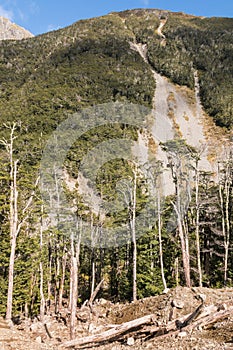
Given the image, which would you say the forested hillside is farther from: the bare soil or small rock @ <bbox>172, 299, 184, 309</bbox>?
small rock @ <bbox>172, 299, 184, 309</bbox>

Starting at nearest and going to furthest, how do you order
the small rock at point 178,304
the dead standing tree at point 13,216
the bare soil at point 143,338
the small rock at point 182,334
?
the bare soil at point 143,338, the small rock at point 182,334, the small rock at point 178,304, the dead standing tree at point 13,216

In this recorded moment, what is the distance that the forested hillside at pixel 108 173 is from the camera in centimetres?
1992

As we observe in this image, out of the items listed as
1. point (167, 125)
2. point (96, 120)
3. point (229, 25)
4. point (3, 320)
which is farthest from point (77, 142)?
point (229, 25)

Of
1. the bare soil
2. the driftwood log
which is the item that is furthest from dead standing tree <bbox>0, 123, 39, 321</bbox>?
the driftwood log

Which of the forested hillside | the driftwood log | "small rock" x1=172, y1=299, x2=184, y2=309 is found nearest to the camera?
the driftwood log

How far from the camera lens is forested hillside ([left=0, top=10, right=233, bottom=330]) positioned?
19922mm

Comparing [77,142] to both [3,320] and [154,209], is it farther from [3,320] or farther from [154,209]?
[3,320]

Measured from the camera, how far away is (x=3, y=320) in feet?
55.4

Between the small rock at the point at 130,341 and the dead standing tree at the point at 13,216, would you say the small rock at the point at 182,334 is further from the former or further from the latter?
the dead standing tree at the point at 13,216

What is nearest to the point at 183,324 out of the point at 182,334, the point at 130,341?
the point at 182,334

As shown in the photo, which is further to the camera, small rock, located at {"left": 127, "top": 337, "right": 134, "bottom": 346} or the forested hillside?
the forested hillside

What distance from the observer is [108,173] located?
55.8 metres

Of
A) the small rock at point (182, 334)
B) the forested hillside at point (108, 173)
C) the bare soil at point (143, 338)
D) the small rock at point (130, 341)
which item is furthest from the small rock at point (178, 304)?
the small rock at point (182, 334)

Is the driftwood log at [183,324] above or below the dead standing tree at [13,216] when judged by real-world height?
below
